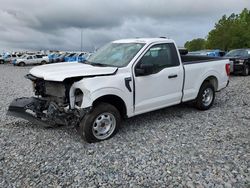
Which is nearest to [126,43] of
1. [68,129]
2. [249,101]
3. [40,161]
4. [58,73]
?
[58,73]

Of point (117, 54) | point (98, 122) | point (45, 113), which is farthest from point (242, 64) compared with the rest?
point (45, 113)

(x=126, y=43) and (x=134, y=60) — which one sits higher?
(x=126, y=43)

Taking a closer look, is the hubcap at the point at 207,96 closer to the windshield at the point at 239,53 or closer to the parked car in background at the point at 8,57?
the windshield at the point at 239,53

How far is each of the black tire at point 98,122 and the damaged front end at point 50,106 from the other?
0.48 feet

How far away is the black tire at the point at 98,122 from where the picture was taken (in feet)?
14.1

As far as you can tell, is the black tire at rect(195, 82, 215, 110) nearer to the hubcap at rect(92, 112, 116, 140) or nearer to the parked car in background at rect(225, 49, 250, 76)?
the hubcap at rect(92, 112, 116, 140)

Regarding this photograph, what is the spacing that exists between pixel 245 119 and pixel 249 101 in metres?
1.97

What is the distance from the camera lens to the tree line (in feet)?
139

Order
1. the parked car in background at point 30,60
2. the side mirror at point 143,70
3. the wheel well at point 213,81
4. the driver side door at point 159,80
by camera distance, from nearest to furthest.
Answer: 1. the side mirror at point 143,70
2. the driver side door at point 159,80
3. the wheel well at point 213,81
4. the parked car in background at point 30,60

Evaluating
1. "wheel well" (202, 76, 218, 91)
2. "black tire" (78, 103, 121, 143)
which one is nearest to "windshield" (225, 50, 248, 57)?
"wheel well" (202, 76, 218, 91)

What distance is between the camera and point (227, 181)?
3.28 m

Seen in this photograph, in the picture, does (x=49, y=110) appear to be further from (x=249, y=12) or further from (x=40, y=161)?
(x=249, y=12)

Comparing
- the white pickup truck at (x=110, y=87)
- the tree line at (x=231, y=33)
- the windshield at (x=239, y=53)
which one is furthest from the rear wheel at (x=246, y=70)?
the tree line at (x=231, y=33)

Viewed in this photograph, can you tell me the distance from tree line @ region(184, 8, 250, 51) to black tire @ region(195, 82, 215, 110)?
40.2 meters
